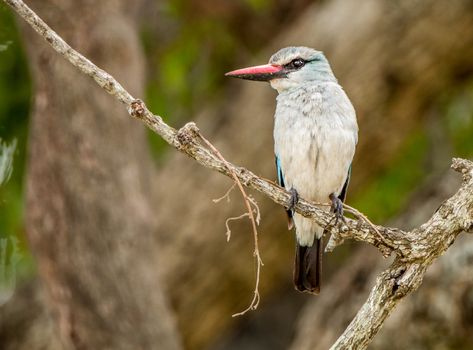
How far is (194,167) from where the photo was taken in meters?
6.02

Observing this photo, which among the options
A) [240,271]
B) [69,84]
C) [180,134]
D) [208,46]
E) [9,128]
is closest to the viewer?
[180,134]

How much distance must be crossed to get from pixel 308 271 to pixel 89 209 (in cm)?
168

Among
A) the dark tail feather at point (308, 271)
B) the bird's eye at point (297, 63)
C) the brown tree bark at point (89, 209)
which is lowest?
the dark tail feather at point (308, 271)

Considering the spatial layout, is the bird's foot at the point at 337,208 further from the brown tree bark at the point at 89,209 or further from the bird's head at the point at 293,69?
the brown tree bark at the point at 89,209

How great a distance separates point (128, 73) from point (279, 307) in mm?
3371

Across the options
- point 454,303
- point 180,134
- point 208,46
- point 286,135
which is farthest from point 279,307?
point 180,134

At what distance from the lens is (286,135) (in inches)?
139

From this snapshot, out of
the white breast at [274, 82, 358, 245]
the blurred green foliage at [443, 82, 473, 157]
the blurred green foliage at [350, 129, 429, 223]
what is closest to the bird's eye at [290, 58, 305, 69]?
the white breast at [274, 82, 358, 245]

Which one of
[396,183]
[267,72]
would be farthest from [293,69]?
[396,183]

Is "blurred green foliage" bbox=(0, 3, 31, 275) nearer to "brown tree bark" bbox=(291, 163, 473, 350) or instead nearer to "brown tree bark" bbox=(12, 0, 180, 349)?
"brown tree bark" bbox=(12, 0, 180, 349)

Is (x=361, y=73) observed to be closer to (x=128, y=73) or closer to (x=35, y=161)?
(x=128, y=73)

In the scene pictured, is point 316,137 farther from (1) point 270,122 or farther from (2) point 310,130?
(1) point 270,122

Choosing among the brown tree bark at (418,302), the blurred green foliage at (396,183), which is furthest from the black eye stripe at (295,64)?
the blurred green foliage at (396,183)

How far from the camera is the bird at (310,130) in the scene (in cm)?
345
